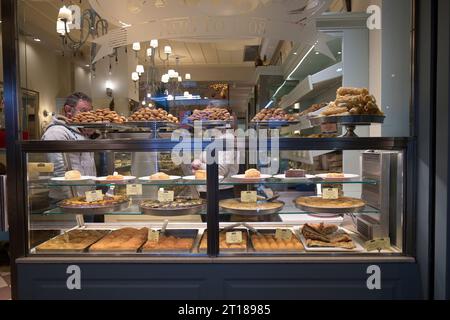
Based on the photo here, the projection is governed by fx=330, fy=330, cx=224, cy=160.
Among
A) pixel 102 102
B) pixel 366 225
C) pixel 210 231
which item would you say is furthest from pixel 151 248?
pixel 102 102

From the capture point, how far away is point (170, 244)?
205cm

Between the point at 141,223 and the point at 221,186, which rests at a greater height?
the point at 221,186

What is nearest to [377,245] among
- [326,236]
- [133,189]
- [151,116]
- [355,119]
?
[326,236]

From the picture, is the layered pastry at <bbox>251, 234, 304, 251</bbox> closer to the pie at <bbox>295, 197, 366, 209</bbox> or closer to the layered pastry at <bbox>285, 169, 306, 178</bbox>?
the pie at <bbox>295, 197, 366, 209</bbox>

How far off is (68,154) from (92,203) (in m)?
0.47

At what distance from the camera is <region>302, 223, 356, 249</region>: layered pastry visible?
6.54 feet

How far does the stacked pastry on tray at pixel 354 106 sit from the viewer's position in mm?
1942

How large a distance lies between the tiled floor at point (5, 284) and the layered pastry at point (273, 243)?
93.7 inches

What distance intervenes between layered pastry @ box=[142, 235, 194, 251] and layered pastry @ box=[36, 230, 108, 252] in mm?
394

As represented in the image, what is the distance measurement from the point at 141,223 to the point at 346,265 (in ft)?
4.67

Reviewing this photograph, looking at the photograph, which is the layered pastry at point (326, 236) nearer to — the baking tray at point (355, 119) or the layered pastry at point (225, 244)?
the layered pastry at point (225, 244)

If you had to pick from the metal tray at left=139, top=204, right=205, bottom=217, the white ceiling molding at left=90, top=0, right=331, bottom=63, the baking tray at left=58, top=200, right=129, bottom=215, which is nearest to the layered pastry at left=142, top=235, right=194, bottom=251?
the metal tray at left=139, top=204, right=205, bottom=217
